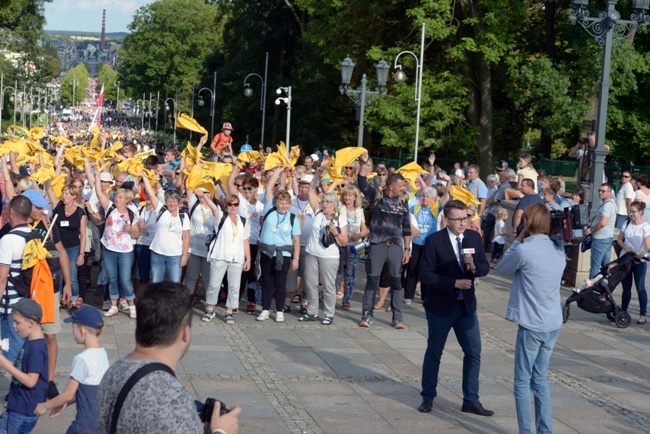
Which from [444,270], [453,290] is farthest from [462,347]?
[444,270]

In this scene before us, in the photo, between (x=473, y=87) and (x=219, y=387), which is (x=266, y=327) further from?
(x=473, y=87)

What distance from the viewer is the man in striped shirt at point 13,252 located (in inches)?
322

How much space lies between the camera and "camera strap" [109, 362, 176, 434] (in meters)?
3.77

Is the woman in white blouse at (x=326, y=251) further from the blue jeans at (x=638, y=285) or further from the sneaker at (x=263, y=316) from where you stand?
the blue jeans at (x=638, y=285)

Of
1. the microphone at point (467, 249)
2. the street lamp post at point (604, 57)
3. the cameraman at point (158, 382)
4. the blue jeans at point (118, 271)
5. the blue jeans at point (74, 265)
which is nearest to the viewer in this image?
the cameraman at point (158, 382)

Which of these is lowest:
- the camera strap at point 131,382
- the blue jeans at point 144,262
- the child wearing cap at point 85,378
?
the blue jeans at point 144,262

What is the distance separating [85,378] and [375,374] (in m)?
4.95

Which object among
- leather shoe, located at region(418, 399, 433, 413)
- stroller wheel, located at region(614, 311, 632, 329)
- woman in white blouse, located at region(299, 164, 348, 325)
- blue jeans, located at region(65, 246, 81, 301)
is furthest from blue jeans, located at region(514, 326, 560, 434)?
blue jeans, located at region(65, 246, 81, 301)

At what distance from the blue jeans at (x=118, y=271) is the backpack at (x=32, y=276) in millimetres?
4549

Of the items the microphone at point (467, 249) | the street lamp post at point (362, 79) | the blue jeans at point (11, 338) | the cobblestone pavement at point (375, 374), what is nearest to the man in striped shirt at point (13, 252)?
the blue jeans at point (11, 338)

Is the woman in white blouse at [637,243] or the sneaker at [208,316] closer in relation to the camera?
the sneaker at [208,316]

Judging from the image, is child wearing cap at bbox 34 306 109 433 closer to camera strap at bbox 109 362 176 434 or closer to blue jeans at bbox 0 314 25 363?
blue jeans at bbox 0 314 25 363

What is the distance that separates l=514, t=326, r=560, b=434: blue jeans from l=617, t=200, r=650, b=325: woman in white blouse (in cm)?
625

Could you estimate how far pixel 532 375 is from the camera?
8.06 metres
